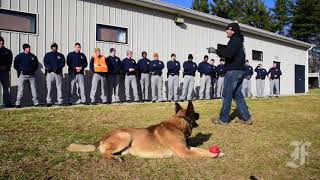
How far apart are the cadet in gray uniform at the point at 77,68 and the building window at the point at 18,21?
4.64 feet

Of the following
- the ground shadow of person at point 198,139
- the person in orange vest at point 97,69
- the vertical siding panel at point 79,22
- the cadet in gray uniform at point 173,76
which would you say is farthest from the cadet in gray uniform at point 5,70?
the cadet in gray uniform at point 173,76

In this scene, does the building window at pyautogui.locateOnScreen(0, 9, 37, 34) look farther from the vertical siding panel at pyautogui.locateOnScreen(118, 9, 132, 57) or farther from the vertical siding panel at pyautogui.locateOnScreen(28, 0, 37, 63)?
the vertical siding panel at pyautogui.locateOnScreen(118, 9, 132, 57)

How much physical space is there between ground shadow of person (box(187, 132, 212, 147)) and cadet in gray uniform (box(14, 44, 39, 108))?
6001mm

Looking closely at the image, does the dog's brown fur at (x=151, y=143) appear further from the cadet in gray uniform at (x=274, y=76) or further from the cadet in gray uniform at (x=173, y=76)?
the cadet in gray uniform at (x=274, y=76)

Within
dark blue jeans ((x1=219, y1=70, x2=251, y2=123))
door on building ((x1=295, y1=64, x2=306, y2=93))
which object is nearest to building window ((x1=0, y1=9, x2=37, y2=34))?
dark blue jeans ((x1=219, y1=70, x2=251, y2=123))

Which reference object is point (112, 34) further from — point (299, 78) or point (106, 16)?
point (299, 78)

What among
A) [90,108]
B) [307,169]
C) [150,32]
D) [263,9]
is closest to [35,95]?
[90,108]

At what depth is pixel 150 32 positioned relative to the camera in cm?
1678

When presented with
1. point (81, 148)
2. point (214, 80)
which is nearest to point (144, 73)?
point (214, 80)

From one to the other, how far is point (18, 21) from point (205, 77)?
895cm

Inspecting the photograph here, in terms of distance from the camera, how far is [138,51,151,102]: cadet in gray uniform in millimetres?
15188

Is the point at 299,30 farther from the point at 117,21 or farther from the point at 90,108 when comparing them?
the point at 90,108

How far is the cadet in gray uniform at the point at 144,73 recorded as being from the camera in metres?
15.2

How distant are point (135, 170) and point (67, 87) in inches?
338
